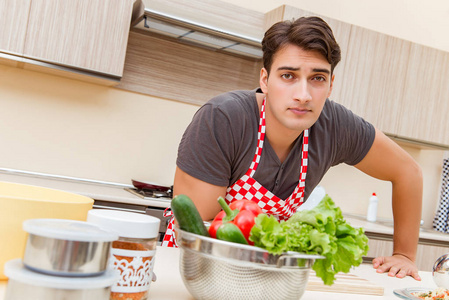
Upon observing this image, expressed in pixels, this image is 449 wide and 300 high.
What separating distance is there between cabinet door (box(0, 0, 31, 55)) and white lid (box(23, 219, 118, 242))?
6.61 feet

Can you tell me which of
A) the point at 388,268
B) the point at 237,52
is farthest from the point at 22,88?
A: the point at 388,268

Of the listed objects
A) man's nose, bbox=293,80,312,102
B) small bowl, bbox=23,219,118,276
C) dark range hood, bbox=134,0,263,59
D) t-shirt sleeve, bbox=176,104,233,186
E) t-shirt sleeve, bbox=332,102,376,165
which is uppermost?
dark range hood, bbox=134,0,263,59

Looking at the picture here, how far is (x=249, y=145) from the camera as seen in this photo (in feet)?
4.81

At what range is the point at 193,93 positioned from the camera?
3.02 meters

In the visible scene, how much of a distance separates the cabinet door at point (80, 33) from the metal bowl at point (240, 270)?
1.93 metres

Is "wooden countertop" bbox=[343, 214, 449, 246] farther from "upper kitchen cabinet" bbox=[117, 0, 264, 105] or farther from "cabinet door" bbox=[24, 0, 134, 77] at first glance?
"cabinet door" bbox=[24, 0, 134, 77]

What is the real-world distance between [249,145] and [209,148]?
0.15 m

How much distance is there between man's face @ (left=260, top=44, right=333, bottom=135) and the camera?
136 centimetres

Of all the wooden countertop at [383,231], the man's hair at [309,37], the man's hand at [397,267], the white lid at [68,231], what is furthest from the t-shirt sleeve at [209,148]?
the wooden countertop at [383,231]

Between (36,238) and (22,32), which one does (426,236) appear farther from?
(36,238)

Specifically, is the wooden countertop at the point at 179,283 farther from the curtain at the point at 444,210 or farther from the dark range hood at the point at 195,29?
the curtain at the point at 444,210

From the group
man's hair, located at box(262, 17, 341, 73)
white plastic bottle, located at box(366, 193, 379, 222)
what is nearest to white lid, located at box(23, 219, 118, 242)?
man's hair, located at box(262, 17, 341, 73)

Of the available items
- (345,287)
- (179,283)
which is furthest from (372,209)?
(179,283)

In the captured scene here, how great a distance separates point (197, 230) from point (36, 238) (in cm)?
27
